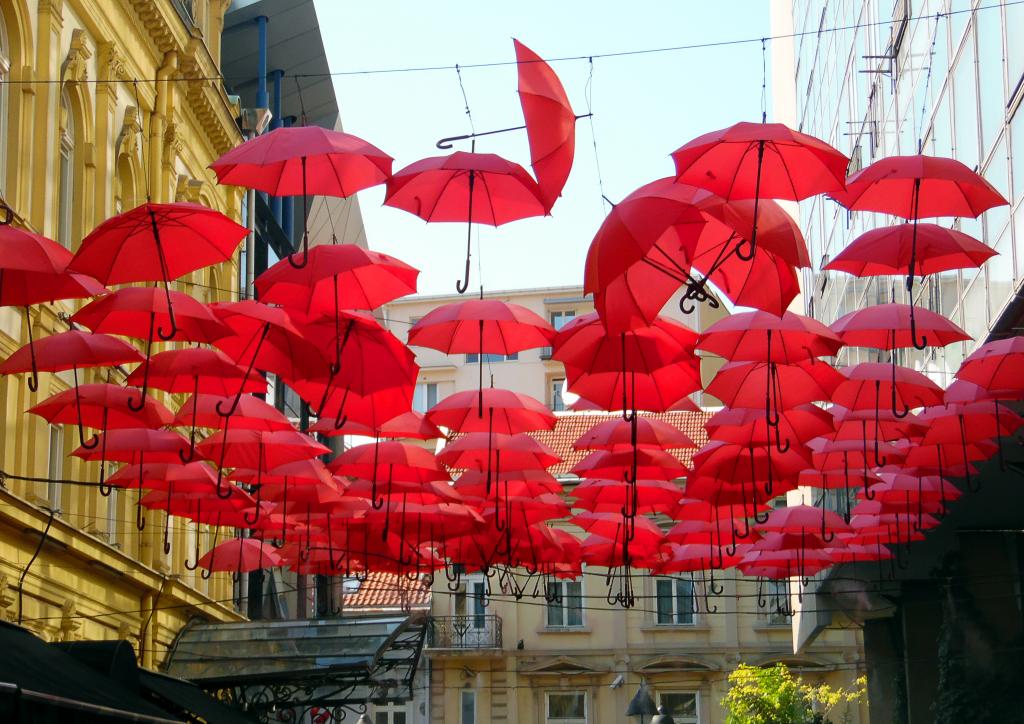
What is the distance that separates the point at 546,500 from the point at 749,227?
1031 cm

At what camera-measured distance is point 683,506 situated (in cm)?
2159

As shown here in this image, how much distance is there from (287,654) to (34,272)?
→ 52.2ft

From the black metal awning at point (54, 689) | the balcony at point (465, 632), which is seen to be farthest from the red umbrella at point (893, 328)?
the balcony at point (465, 632)

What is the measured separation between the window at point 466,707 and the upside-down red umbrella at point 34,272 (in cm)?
3699

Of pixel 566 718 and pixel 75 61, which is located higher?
pixel 75 61

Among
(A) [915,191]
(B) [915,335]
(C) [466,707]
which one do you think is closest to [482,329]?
(B) [915,335]

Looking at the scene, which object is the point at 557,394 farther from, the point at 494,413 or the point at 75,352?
the point at 75,352

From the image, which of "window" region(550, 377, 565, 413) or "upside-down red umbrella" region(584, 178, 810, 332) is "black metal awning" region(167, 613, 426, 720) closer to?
"upside-down red umbrella" region(584, 178, 810, 332)

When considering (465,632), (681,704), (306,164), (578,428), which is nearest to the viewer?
(306,164)

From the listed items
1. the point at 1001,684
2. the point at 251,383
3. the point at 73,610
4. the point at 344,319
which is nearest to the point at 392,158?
the point at 344,319

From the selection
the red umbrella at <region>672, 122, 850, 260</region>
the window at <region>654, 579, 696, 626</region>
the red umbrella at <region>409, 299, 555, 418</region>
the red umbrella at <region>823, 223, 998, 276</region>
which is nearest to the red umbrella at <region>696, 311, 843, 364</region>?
the red umbrella at <region>823, 223, 998, 276</region>

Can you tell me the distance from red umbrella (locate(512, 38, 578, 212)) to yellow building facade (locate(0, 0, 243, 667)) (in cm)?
897

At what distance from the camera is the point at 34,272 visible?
1302cm

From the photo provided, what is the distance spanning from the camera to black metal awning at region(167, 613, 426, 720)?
1078 inches
